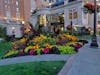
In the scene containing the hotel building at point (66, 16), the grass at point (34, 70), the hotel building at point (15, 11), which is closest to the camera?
the grass at point (34, 70)

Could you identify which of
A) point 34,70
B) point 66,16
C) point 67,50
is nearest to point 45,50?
point 67,50

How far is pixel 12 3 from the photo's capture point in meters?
74.9

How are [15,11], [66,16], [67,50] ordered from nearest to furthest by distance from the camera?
[67,50] → [66,16] → [15,11]

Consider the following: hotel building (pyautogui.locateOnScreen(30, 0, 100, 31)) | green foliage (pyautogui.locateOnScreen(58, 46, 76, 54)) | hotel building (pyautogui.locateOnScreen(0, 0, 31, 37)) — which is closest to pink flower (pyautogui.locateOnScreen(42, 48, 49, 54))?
green foliage (pyautogui.locateOnScreen(58, 46, 76, 54))

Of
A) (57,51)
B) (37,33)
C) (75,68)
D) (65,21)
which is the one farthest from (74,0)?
(75,68)

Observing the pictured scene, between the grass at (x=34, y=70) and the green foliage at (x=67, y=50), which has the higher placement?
the green foliage at (x=67, y=50)

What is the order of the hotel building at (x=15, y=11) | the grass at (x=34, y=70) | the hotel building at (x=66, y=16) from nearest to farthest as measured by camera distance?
1. the grass at (x=34, y=70)
2. the hotel building at (x=66, y=16)
3. the hotel building at (x=15, y=11)

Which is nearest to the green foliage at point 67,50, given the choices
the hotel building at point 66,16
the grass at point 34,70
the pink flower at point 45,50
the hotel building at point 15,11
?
the pink flower at point 45,50

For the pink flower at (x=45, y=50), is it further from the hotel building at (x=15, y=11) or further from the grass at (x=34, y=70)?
the hotel building at (x=15, y=11)

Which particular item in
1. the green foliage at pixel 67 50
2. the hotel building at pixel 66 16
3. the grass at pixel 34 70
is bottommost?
the grass at pixel 34 70

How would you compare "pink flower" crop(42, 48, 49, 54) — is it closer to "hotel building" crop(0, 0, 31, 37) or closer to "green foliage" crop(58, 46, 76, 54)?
"green foliage" crop(58, 46, 76, 54)

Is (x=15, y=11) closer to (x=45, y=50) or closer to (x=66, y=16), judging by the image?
(x=66, y=16)

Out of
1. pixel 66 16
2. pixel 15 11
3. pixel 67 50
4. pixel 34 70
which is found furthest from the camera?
pixel 15 11

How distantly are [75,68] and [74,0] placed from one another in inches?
1351
